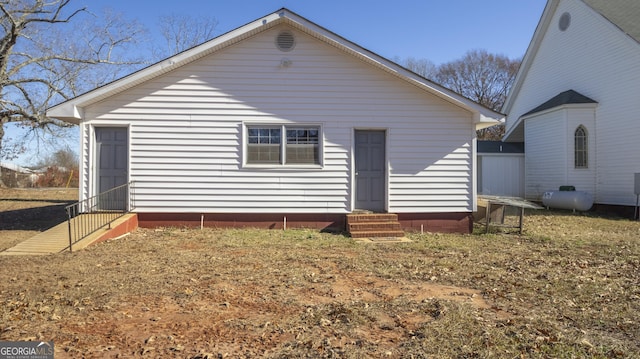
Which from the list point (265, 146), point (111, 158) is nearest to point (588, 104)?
point (265, 146)

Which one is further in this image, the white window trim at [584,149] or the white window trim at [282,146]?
the white window trim at [584,149]

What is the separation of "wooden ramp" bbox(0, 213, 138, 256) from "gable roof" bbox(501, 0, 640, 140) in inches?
659

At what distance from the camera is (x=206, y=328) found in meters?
3.98

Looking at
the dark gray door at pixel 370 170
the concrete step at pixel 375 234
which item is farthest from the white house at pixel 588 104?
the concrete step at pixel 375 234

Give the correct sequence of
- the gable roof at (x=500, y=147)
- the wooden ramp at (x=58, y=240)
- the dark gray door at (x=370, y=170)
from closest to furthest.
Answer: the wooden ramp at (x=58, y=240) → the dark gray door at (x=370, y=170) → the gable roof at (x=500, y=147)

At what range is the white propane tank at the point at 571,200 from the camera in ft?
49.6

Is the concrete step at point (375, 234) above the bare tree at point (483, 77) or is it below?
below

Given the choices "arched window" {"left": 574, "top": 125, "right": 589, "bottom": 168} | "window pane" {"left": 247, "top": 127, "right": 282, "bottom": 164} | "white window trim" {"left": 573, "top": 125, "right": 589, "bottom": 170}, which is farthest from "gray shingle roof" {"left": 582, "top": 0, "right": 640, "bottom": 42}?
"window pane" {"left": 247, "top": 127, "right": 282, "bottom": 164}

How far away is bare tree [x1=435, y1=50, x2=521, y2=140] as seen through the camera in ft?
133

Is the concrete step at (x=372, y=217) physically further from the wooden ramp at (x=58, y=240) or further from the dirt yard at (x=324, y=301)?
the wooden ramp at (x=58, y=240)

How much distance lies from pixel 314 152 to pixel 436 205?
11.0 feet

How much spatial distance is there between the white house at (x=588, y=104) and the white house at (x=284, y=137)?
7.95 meters

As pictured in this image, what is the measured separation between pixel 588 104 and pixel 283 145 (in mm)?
12616

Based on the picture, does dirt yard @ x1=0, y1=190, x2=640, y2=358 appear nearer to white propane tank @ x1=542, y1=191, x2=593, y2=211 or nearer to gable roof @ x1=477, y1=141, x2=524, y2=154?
white propane tank @ x1=542, y1=191, x2=593, y2=211
